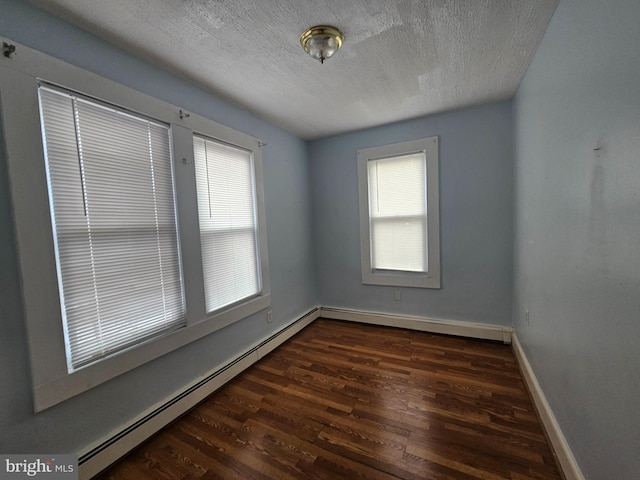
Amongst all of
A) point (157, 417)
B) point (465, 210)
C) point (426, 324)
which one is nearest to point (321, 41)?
point (465, 210)

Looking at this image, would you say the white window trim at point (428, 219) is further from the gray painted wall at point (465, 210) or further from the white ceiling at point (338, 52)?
the white ceiling at point (338, 52)

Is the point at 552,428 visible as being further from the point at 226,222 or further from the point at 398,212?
the point at 226,222

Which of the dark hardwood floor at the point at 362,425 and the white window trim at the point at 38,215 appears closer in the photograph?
the white window trim at the point at 38,215

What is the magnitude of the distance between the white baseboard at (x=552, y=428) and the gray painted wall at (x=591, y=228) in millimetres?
55

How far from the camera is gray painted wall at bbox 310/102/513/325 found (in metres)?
2.49

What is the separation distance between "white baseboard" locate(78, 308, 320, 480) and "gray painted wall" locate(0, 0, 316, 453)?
0.04 m

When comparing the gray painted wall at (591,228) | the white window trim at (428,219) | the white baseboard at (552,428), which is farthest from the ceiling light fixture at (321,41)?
the white baseboard at (552,428)

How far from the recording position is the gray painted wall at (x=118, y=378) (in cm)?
109

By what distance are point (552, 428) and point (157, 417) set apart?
7.68ft

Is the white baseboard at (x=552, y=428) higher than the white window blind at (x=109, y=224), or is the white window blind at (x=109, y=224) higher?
the white window blind at (x=109, y=224)

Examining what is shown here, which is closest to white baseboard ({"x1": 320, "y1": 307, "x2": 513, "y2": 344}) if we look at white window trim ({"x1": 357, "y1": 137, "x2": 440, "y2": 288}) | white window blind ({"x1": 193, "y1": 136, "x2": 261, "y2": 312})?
white window trim ({"x1": 357, "y1": 137, "x2": 440, "y2": 288})

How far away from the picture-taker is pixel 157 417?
1.58 m

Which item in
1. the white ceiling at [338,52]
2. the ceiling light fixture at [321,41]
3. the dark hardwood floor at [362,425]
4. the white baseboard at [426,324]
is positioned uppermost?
the white ceiling at [338,52]

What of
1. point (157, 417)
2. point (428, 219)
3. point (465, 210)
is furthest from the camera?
point (428, 219)
